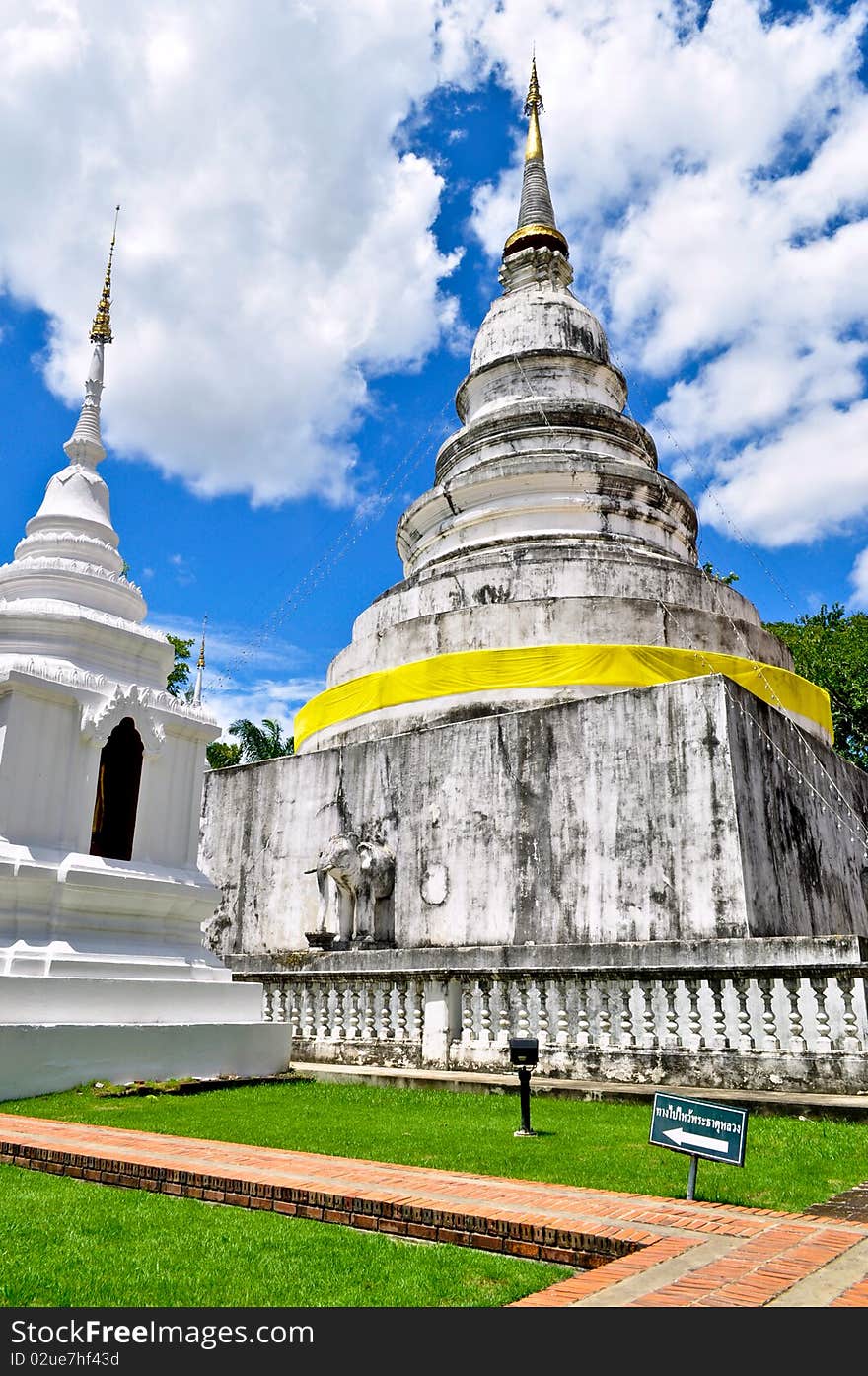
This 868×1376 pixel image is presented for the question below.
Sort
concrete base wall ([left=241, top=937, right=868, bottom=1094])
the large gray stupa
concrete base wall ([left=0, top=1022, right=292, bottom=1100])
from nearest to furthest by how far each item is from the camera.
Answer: concrete base wall ([left=0, top=1022, right=292, bottom=1100]) < concrete base wall ([left=241, top=937, right=868, bottom=1094]) < the large gray stupa

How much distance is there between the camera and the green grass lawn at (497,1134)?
5562mm

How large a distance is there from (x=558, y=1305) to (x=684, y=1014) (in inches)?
259

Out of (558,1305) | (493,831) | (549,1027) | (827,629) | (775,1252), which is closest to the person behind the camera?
(558,1305)

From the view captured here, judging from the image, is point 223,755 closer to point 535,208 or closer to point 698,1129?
point 535,208

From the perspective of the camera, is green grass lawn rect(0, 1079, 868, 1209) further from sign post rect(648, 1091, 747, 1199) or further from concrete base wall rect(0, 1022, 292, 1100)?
sign post rect(648, 1091, 747, 1199)

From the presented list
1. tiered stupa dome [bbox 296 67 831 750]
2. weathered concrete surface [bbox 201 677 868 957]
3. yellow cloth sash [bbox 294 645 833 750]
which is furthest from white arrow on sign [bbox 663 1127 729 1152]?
tiered stupa dome [bbox 296 67 831 750]

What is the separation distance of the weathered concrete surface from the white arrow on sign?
7.04 metres

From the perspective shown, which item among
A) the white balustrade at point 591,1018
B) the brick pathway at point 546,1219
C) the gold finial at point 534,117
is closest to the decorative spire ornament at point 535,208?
the gold finial at point 534,117

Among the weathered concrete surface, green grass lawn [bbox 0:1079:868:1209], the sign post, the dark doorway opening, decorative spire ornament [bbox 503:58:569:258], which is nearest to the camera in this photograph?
the sign post

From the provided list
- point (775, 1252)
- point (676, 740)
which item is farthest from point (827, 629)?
point (775, 1252)

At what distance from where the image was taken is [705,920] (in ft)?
38.7

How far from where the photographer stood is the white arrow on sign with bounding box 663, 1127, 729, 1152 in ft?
14.8

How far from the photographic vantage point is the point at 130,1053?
9062 millimetres

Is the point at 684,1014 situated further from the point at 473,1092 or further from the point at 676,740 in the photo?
the point at 676,740
